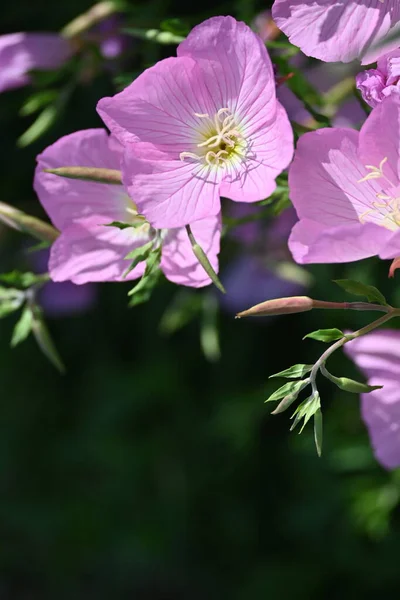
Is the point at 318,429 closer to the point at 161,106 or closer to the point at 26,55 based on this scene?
the point at 161,106

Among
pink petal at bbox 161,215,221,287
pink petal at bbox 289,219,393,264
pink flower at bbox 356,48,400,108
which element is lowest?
pink petal at bbox 161,215,221,287

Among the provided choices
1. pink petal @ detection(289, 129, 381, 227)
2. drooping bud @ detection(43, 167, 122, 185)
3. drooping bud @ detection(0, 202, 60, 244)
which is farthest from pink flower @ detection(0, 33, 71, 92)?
pink petal @ detection(289, 129, 381, 227)

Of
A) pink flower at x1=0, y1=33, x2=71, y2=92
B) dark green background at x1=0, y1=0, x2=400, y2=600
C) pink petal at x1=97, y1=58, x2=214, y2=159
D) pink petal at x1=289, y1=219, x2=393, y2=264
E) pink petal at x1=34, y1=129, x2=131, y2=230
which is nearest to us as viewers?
pink petal at x1=289, y1=219, x2=393, y2=264

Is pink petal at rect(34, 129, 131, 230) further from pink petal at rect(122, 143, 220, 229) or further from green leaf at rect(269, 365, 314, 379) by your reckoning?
green leaf at rect(269, 365, 314, 379)

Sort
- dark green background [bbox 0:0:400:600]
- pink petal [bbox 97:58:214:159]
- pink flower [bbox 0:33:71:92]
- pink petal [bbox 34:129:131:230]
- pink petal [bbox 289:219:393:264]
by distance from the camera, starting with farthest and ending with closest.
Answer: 1. dark green background [bbox 0:0:400:600]
2. pink flower [bbox 0:33:71:92]
3. pink petal [bbox 34:129:131:230]
4. pink petal [bbox 97:58:214:159]
5. pink petal [bbox 289:219:393:264]

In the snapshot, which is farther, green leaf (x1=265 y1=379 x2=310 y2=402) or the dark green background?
the dark green background

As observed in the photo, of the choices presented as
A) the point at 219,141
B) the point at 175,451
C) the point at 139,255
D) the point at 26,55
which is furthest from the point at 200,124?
the point at 175,451
